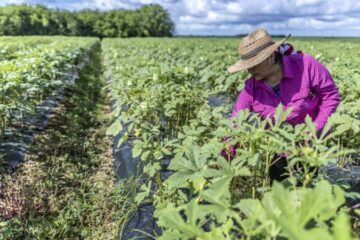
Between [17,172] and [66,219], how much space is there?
1.07m

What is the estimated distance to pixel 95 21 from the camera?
69500 mm

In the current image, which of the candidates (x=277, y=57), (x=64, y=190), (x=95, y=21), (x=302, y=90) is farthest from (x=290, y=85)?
(x=95, y=21)

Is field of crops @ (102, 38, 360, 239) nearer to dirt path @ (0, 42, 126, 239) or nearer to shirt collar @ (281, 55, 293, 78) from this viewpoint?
shirt collar @ (281, 55, 293, 78)

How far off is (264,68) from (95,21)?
70.3 metres

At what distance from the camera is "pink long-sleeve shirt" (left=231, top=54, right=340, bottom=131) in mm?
2502

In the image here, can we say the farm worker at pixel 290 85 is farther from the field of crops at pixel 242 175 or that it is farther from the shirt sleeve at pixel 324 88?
the field of crops at pixel 242 175

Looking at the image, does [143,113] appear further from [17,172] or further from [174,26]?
[174,26]

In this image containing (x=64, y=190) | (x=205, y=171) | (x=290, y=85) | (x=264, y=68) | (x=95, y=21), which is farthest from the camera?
(x=95, y=21)

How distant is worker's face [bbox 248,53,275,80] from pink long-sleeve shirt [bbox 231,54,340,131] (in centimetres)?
9

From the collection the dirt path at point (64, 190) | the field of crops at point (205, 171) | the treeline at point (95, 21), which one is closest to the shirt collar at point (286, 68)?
the field of crops at point (205, 171)

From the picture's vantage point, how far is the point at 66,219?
10.3 feet

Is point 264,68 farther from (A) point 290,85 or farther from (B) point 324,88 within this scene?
(B) point 324,88

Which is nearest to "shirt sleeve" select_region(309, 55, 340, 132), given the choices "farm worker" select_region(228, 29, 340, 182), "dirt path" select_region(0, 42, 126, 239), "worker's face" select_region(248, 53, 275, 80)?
"farm worker" select_region(228, 29, 340, 182)

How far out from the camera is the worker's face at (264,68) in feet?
7.84
